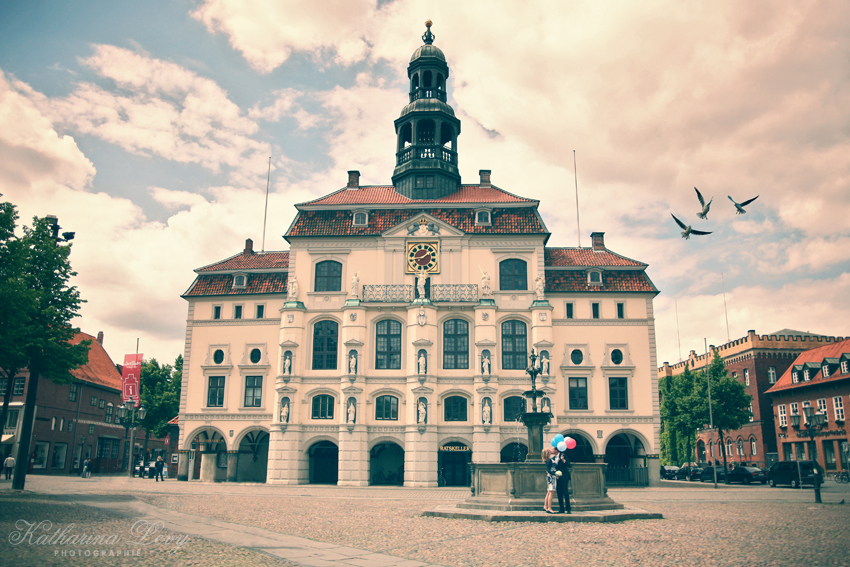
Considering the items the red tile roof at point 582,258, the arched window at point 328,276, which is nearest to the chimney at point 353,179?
the arched window at point 328,276

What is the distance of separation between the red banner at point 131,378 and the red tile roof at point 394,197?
49.6ft

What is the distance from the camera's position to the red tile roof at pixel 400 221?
146 feet

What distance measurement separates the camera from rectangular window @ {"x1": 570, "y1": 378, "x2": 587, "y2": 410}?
4250 cm

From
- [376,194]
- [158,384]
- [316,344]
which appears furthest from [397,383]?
[158,384]

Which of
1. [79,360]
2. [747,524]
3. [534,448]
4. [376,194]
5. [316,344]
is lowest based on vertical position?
[747,524]

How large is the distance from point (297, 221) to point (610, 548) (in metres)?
36.5

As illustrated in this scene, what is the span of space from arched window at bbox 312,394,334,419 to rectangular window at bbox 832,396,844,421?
40.1 metres

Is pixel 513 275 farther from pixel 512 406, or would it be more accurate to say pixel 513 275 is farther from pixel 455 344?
pixel 512 406

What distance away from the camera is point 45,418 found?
5347cm

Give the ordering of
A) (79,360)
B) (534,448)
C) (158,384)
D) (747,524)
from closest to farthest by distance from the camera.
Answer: (747,524) → (534,448) → (79,360) → (158,384)

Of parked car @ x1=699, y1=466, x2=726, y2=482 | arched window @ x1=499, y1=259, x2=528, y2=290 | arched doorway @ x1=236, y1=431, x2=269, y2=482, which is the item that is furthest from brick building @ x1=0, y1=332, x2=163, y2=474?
parked car @ x1=699, y1=466, x2=726, y2=482

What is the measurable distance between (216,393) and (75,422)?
72.4 ft

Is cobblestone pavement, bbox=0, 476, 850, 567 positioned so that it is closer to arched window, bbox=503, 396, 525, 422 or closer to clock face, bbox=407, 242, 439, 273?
arched window, bbox=503, 396, 525, 422

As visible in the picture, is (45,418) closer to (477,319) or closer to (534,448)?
(477,319)
